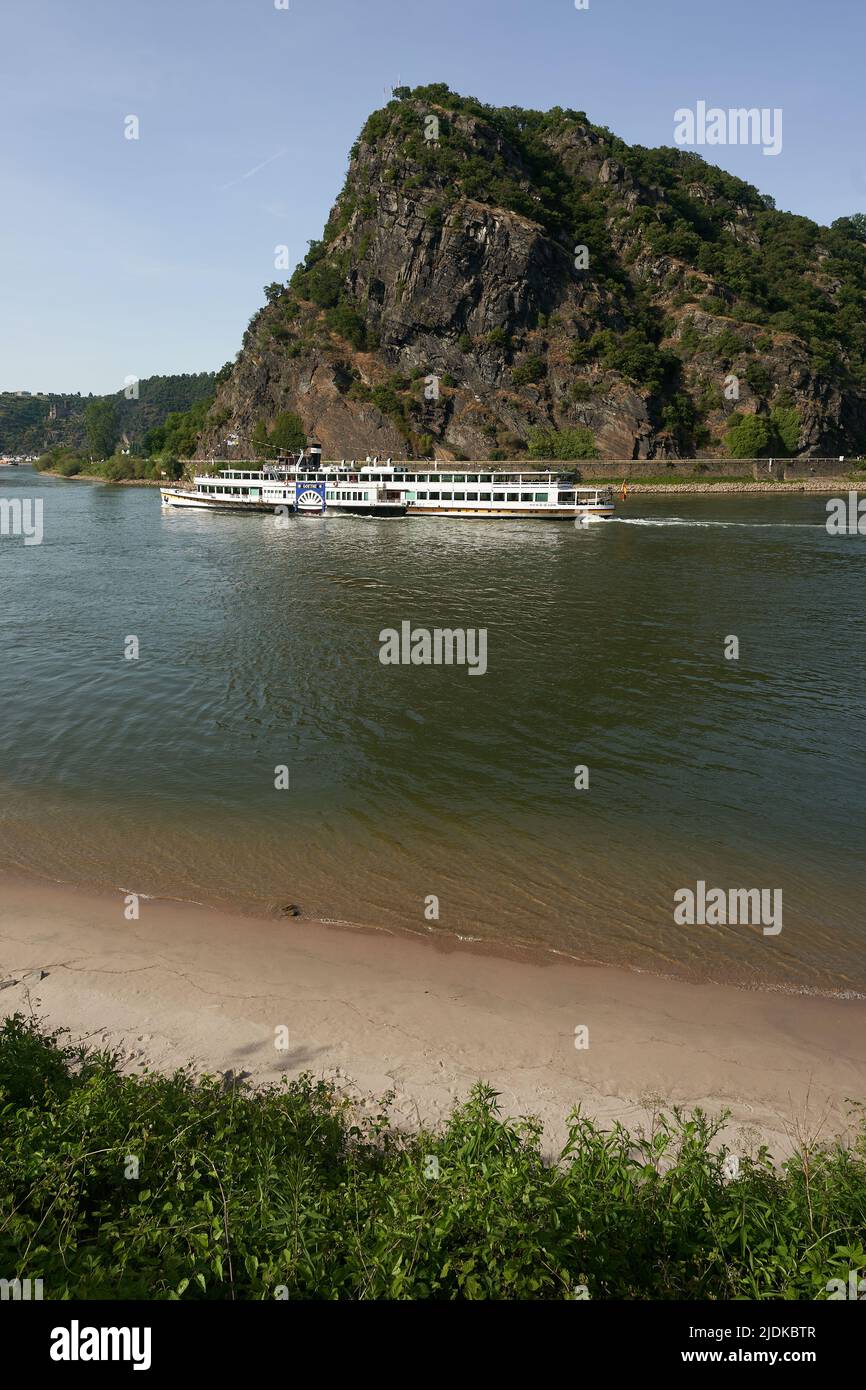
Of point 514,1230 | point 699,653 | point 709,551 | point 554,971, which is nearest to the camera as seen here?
point 514,1230

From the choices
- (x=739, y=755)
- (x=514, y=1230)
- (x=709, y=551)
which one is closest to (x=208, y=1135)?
(x=514, y=1230)

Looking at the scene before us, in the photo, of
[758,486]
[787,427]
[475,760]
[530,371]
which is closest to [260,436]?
[530,371]

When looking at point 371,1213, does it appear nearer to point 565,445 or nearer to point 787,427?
point 565,445

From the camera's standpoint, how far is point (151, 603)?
145 feet

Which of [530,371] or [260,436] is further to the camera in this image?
[260,436]

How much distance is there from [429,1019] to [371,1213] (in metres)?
5.14

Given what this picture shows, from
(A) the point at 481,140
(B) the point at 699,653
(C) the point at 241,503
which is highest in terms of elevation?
(A) the point at 481,140

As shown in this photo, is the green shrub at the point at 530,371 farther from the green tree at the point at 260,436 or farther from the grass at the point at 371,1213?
the grass at the point at 371,1213

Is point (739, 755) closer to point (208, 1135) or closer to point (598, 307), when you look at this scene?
point (208, 1135)

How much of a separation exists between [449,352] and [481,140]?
51403mm

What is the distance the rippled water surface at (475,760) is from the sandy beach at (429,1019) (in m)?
0.94

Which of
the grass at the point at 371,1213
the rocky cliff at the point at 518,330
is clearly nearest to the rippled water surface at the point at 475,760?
the grass at the point at 371,1213

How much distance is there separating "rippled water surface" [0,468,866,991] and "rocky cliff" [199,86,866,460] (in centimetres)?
10069

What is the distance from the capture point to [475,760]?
20875mm
